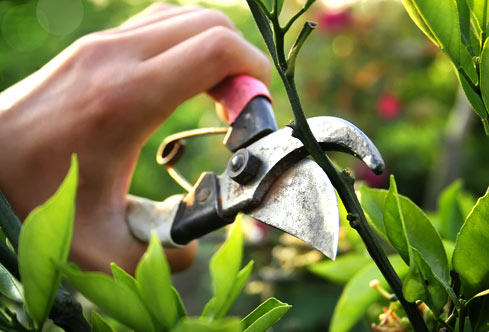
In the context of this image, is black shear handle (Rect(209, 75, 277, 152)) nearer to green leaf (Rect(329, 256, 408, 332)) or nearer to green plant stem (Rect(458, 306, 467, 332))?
green leaf (Rect(329, 256, 408, 332))

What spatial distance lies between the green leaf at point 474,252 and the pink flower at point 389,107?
3311 millimetres

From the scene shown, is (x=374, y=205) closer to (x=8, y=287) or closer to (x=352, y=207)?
(x=352, y=207)

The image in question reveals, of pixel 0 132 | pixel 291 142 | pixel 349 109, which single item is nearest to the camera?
pixel 291 142

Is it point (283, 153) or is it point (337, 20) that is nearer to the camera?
point (283, 153)

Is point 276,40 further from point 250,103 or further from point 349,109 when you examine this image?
point 349,109

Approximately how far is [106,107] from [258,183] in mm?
242

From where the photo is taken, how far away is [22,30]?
7.09 meters

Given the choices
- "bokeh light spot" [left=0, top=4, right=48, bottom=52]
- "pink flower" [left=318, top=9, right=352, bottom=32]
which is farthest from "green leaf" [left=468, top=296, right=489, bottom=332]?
"bokeh light spot" [left=0, top=4, right=48, bottom=52]

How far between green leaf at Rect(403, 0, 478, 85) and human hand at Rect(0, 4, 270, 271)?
376mm

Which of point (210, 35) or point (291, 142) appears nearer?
point (291, 142)

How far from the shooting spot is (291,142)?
2.12 feet

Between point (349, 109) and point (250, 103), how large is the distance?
326 centimetres

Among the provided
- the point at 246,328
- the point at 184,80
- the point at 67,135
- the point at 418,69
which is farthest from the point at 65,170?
the point at 418,69

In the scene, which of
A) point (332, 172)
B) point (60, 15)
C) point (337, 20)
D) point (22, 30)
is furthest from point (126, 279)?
point (60, 15)
